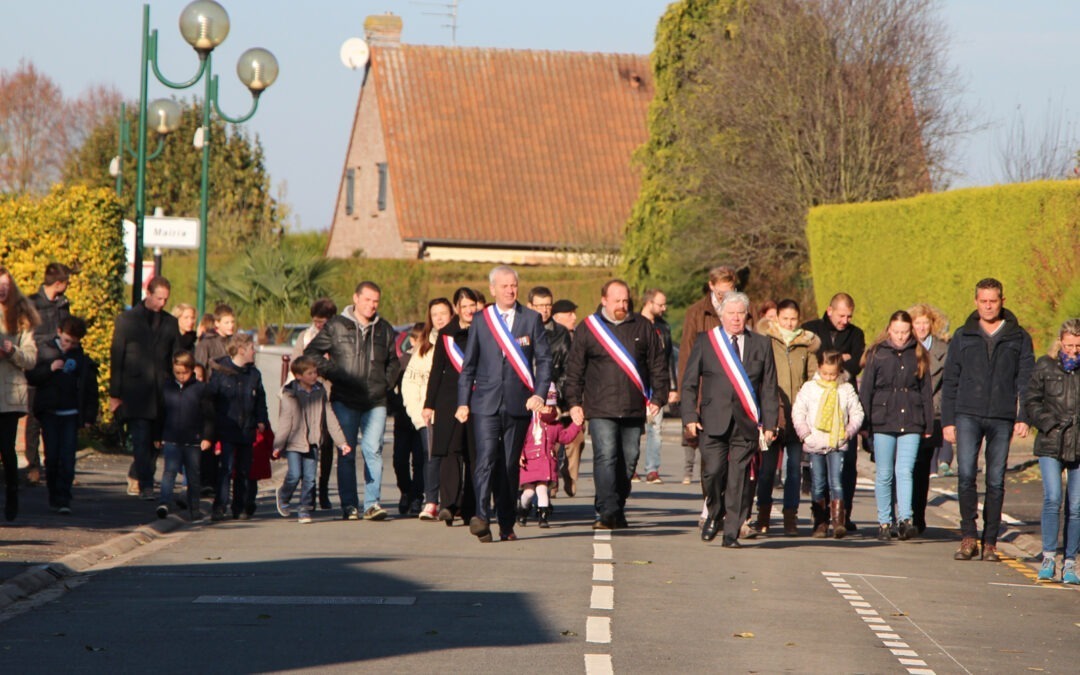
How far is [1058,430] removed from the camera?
12789 mm

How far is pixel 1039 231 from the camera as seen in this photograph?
26781mm

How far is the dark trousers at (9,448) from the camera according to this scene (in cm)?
1428

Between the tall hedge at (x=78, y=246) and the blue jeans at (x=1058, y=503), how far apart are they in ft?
40.1

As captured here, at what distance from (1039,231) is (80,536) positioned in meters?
16.8

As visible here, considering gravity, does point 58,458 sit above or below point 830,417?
below

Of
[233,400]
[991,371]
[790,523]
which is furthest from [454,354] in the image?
[991,371]

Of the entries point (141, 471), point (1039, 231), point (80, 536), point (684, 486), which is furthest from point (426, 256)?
point (80, 536)

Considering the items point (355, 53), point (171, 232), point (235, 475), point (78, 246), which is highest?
point (355, 53)

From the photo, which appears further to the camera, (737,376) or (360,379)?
(360,379)

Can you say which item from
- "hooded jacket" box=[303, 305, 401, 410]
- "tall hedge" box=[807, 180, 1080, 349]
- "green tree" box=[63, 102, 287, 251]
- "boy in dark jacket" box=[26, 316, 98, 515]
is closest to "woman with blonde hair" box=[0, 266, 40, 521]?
"boy in dark jacket" box=[26, 316, 98, 515]

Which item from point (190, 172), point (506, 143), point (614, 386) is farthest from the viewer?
point (190, 172)

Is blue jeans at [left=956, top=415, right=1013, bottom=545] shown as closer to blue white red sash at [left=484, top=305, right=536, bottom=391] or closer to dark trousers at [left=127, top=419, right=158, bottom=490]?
blue white red sash at [left=484, top=305, right=536, bottom=391]

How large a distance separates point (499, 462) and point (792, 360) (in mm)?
2936

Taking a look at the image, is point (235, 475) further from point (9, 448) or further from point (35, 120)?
point (35, 120)
